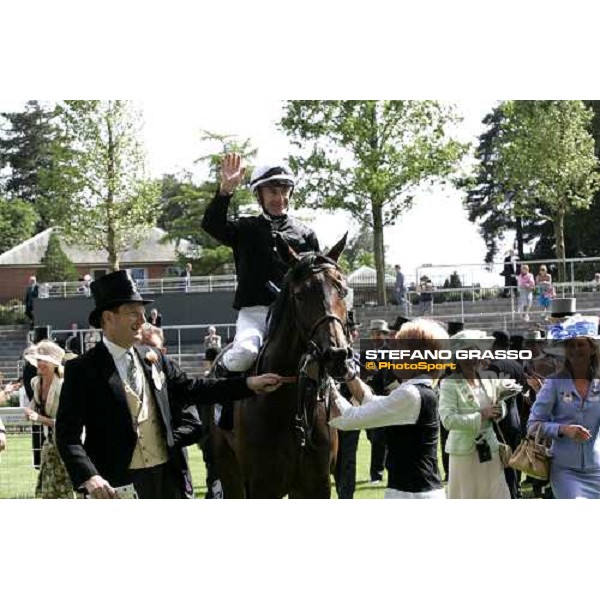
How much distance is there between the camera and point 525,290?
40.9 feet

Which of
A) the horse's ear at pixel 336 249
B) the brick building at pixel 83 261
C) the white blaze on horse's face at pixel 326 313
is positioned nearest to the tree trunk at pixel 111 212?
the brick building at pixel 83 261

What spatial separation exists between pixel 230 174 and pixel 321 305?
1.41m

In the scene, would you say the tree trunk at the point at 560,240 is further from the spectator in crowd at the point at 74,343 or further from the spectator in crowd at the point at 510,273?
the spectator in crowd at the point at 74,343

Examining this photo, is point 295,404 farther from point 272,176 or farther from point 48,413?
point 48,413

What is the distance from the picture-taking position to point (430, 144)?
1656 cm

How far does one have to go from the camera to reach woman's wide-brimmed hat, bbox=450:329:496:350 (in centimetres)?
831

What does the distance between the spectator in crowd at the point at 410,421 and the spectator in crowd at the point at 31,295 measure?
681 centimetres

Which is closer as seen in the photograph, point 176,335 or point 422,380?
point 422,380

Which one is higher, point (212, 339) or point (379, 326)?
point (379, 326)

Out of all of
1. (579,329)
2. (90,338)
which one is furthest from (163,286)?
(579,329)

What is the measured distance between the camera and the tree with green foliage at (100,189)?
44.7 ft

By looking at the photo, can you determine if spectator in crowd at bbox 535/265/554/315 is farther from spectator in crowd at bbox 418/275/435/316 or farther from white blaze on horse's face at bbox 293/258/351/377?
white blaze on horse's face at bbox 293/258/351/377

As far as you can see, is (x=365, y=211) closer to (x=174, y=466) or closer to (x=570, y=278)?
(x=570, y=278)
